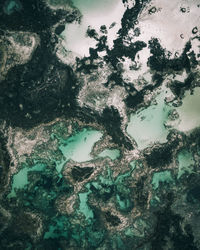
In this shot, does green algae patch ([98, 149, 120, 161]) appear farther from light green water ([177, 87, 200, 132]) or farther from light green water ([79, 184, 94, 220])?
light green water ([177, 87, 200, 132])

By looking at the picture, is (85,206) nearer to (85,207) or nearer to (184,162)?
(85,207)

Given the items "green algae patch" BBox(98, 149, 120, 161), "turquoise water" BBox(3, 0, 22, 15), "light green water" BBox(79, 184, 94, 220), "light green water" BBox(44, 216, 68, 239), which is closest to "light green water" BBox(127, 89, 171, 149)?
"green algae patch" BBox(98, 149, 120, 161)

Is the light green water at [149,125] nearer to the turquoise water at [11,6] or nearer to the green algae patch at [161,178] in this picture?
the green algae patch at [161,178]

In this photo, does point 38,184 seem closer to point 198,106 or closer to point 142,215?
point 142,215

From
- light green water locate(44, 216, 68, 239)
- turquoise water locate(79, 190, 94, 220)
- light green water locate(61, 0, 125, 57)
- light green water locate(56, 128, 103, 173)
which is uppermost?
light green water locate(61, 0, 125, 57)

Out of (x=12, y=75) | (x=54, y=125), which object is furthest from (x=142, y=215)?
(x=12, y=75)

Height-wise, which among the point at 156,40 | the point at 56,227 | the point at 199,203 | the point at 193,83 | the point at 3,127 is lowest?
the point at 199,203

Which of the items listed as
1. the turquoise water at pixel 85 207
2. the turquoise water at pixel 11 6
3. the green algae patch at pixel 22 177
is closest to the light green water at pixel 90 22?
the turquoise water at pixel 11 6
